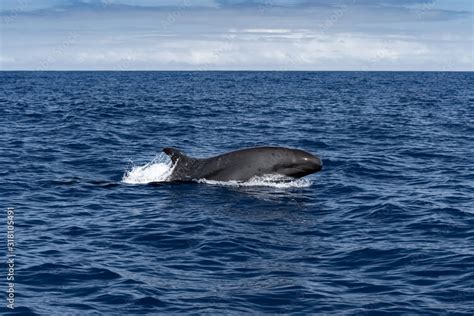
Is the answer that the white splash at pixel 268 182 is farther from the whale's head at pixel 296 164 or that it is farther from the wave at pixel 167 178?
the whale's head at pixel 296 164

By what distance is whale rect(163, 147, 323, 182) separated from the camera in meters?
26.1

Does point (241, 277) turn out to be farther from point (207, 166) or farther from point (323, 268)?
point (207, 166)

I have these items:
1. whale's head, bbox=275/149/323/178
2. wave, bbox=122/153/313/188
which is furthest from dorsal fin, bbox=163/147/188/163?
whale's head, bbox=275/149/323/178

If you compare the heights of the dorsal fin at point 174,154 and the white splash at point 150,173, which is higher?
the dorsal fin at point 174,154

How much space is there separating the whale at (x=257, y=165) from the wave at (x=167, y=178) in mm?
154

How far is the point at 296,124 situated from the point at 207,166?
2616 cm

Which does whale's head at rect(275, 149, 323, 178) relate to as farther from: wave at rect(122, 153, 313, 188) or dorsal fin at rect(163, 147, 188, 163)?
dorsal fin at rect(163, 147, 188, 163)

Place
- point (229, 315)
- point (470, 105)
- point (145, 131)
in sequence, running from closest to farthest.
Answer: point (229, 315)
point (145, 131)
point (470, 105)

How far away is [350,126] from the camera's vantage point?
50.7 m

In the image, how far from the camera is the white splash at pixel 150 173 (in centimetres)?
2791

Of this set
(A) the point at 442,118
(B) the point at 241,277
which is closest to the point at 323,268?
(B) the point at 241,277

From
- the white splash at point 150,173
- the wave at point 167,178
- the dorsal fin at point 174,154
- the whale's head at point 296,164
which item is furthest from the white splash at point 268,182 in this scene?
the white splash at point 150,173

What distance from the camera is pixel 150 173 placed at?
2928 cm

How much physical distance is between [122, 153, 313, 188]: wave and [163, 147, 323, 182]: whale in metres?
0.15
